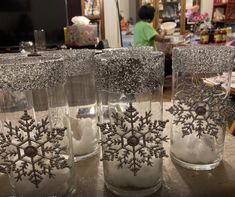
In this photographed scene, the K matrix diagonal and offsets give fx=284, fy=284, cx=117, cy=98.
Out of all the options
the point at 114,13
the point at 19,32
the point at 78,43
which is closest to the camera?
the point at 78,43

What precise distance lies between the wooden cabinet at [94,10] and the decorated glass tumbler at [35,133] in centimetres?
311

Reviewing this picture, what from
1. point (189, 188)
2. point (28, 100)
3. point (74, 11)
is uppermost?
point (74, 11)

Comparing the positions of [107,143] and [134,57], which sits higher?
[134,57]

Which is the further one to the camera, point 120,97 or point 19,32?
point 19,32

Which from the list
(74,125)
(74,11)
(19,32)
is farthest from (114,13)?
(74,125)

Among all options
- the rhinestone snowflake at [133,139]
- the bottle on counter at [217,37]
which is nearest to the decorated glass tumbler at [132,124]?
the rhinestone snowflake at [133,139]

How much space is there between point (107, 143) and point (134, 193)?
3.0 inches

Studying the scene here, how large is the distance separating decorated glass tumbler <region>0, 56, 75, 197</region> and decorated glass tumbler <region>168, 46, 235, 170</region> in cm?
17

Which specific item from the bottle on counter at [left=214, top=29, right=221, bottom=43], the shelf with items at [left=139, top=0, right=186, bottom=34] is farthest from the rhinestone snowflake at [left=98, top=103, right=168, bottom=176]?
the shelf with items at [left=139, top=0, right=186, bottom=34]

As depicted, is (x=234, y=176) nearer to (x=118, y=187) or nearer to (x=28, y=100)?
(x=118, y=187)

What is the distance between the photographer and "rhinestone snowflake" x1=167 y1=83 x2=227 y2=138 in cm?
41

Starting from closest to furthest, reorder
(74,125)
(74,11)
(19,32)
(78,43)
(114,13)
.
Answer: (74,125)
(78,43)
(19,32)
(74,11)
(114,13)

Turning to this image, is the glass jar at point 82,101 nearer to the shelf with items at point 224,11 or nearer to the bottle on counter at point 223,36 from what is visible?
the bottle on counter at point 223,36

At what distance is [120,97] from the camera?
1.24 feet
